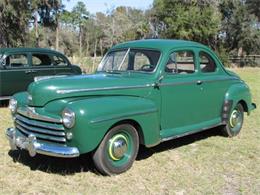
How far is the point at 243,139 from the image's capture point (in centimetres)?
836

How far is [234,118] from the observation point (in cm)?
849

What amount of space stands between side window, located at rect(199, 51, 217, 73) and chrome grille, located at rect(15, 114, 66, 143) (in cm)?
321

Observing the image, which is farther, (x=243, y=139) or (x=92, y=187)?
(x=243, y=139)

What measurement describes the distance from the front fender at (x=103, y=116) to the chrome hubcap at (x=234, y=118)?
2656 mm

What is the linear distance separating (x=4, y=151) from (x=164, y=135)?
2679 mm

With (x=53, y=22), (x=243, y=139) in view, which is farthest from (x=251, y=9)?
(x=243, y=139)

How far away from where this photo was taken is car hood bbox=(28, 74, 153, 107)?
5770 millimetres

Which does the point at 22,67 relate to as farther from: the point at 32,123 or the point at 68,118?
the point at 68,118

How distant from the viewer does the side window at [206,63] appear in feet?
25.5

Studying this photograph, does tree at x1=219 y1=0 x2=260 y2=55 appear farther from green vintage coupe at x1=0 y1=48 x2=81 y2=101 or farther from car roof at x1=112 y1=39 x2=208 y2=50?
car roof at x1=112 y1=39 x2=208 y2=50

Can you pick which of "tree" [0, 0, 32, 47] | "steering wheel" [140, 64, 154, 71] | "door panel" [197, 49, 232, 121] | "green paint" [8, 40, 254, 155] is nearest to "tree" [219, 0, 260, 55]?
"tree" [0, 0, 32, 47]

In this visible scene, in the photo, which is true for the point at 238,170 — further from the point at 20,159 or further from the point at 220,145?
the point at 20,159

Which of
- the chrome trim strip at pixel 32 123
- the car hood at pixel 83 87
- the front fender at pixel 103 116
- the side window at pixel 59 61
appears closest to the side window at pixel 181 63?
the car hood at pixel 83 87

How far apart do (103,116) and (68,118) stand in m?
0.45
